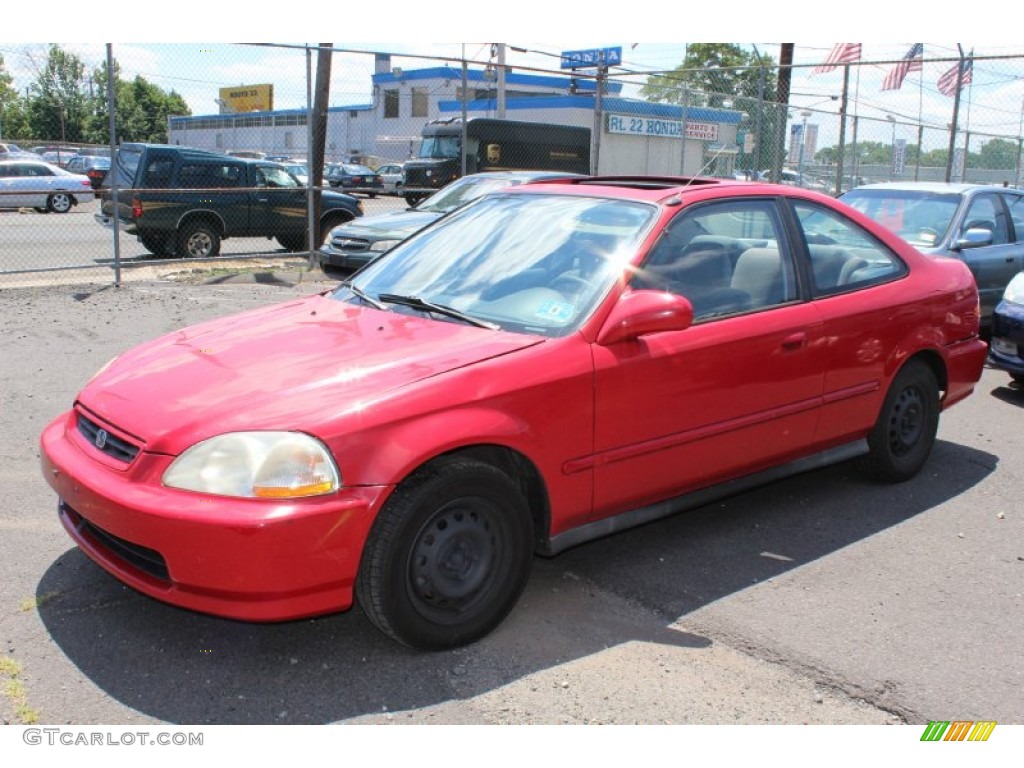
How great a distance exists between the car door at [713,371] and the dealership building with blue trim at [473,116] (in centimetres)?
2517

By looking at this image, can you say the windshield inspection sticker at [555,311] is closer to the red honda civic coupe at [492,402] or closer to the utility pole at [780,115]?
the red honda civic coupe at [492,402]

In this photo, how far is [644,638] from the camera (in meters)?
3.50

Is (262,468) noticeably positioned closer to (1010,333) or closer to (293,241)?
(1010,333)

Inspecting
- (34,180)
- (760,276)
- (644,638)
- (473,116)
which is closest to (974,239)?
(760,276)

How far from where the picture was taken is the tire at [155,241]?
13.3 metres

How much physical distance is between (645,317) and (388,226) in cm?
855

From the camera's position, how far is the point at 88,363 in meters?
7.25

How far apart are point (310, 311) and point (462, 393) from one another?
4.12ft

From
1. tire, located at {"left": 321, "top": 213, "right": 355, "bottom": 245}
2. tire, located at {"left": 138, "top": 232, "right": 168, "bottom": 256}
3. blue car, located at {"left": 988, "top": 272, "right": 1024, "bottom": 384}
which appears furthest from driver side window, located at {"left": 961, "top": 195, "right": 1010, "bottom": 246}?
tire, located at {"left": 138, "top": 232, "right": 168, "bottom": 256}

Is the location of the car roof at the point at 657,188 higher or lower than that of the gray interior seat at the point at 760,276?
higher

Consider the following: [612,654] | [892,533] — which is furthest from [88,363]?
[892,533]

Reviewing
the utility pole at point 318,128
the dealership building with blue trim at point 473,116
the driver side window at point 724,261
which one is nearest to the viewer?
the driver side window at point 724,261

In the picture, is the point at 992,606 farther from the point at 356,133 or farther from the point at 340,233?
the point at 356,133
